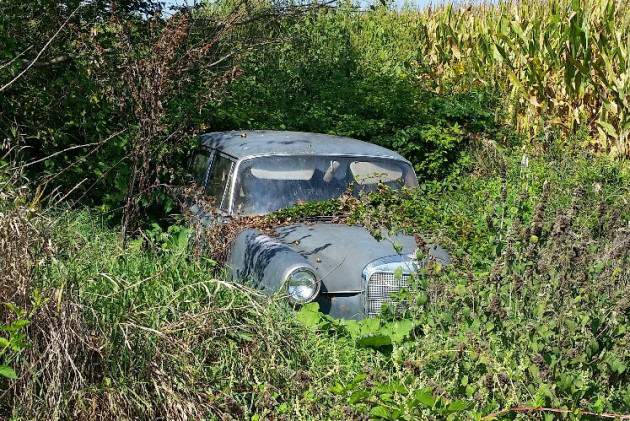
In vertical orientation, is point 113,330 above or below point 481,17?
below

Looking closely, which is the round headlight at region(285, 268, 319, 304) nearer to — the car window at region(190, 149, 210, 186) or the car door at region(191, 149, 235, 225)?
the car door at region(191, 149, 235, 225)

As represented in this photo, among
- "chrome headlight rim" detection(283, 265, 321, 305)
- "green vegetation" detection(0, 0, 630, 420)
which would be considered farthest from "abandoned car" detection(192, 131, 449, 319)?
"green vegetation" detection(0, 0, 630, 420)

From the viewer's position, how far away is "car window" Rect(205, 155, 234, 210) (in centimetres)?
713

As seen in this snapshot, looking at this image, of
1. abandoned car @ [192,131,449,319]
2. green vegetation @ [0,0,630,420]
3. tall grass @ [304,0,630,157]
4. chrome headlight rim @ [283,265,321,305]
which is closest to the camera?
green vegetation @ [0,0,630,420]

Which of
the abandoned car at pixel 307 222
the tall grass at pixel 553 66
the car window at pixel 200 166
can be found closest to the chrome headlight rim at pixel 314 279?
the abandoned car at pixel 307 222

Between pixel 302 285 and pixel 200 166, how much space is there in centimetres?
273

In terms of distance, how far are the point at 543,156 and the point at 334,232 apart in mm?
4423

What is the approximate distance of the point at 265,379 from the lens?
450 centimetres

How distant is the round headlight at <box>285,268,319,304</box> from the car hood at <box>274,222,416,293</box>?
4.0 inches

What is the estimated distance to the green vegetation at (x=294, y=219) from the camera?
3.99m

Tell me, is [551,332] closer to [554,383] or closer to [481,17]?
[554,383]

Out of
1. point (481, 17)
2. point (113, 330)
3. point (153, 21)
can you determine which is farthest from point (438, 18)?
point (113, 330)

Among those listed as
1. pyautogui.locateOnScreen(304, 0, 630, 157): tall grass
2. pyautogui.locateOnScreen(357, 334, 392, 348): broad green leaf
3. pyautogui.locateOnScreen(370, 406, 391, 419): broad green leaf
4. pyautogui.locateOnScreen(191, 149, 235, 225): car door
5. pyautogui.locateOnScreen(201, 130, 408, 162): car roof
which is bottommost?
pyautogui.locateOnScreen(357, 334, 392, 348): broad green leaf

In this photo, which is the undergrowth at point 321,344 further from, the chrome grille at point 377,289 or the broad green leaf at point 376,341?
the chrome grille at point 377,289
